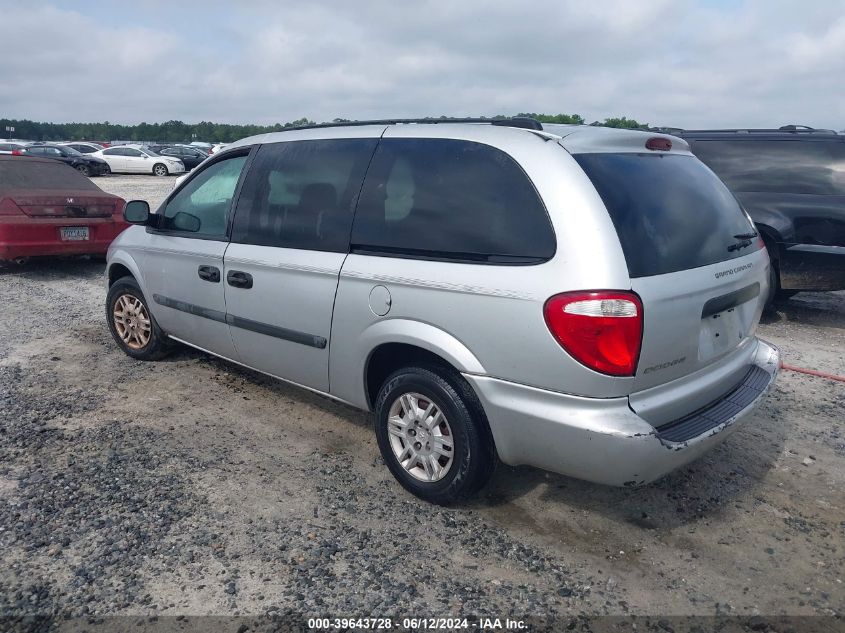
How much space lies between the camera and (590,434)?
2.76 meters

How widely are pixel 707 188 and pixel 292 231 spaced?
2.26 metres

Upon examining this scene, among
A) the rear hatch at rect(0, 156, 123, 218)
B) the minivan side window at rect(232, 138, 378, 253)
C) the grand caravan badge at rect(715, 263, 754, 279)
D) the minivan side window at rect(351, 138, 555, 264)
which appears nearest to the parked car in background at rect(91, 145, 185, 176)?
the rear hatch at rect(0, 156, 123, 218)

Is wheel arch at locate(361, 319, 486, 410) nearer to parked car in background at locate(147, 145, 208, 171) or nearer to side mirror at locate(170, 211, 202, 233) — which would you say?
side mirror at locate(170, 211, 202, 233)

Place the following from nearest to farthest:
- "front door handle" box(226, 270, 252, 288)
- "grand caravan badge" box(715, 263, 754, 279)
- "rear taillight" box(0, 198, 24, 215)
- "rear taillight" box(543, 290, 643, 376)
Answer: "rear taillight" box(543, 290, 643, 376) < "grand caravan badge" box(715, 263, 754, 279) < "front door handle" box(226, 270, 252, 288) < "rear taillight" box(0, 198, 24, 215)

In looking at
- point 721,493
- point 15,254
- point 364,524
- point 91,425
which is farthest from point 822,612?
point 15,254

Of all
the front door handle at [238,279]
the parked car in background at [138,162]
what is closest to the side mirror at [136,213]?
the front door handle at [238,279]

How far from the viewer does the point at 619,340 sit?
2.71 m

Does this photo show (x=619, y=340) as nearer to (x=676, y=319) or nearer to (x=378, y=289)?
(x=676, y=319)

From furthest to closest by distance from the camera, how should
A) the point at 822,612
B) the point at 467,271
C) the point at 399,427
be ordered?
1. the point at 399,427
2. the point at 467,271
3. the point at 822,612

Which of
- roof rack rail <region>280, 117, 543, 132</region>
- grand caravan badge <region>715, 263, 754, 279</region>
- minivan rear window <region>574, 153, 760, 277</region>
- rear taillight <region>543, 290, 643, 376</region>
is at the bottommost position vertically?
rear taillight <region>543, 290, 643, 376</region>

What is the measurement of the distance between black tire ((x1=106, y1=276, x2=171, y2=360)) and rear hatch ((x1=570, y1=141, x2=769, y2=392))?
363cm

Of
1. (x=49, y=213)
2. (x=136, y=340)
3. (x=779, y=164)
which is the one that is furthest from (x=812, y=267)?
(x=49, y=213)

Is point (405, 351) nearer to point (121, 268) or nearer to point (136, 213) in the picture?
point (136, 213)

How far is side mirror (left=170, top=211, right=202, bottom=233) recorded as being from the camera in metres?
4.69
